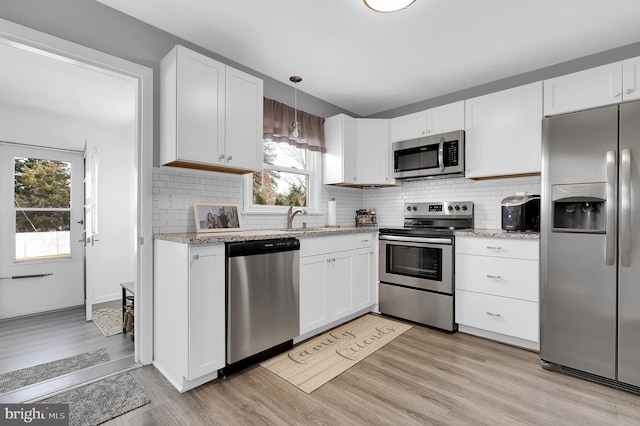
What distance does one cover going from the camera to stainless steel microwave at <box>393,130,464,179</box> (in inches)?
126

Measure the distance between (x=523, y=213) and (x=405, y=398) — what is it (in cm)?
191

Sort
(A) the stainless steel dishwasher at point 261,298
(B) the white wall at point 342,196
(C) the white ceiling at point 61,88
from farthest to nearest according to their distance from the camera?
(C) the white ceiling at point 61,88
(B) the white wall at point 342,196
(A) the stainless steel dishwasher at point 261,298

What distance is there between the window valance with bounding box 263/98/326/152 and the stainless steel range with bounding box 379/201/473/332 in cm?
134

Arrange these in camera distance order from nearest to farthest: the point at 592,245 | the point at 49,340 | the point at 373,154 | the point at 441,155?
the point at 592,245 < the point at 49,340 < the point at 441,155 < the point at 373,154

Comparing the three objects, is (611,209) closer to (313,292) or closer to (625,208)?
(625,208)

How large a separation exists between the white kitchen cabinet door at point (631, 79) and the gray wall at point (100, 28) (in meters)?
3.29

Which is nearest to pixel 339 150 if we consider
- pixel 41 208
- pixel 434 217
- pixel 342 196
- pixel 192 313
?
pixel 342 196

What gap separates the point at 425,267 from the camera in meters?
3.11

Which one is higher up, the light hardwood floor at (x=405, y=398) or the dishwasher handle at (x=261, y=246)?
the dishwasher handle at (x=261, y=246)

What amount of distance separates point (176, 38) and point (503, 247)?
3267 mm

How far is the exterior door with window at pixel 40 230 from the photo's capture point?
3.47 m

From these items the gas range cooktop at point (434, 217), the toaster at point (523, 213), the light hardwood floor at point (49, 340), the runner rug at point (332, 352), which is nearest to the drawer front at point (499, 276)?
the toaster at point (523, 213)

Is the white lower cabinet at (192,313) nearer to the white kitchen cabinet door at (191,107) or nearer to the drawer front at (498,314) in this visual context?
the white kitchen cabinet door at (191,107)

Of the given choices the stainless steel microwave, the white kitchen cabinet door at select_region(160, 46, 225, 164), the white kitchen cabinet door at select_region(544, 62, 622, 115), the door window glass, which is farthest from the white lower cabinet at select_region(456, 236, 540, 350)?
the door window glass
